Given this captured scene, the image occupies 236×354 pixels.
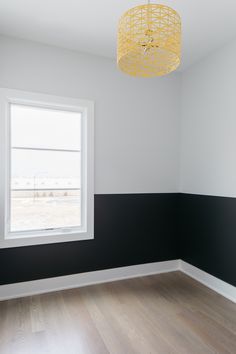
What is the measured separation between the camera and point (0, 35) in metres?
2.51

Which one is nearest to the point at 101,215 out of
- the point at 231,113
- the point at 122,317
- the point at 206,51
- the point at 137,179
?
the point at 137,179

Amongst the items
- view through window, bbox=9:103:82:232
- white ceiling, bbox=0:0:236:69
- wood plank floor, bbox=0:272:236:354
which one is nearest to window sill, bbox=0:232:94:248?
view through window, bbox=9:103:82:232

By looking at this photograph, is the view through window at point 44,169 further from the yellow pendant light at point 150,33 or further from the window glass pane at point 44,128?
the yellow pendant light at point 150,33

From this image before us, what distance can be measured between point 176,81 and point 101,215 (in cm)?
217

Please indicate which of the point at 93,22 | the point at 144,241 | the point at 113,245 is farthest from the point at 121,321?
the point at 93,22

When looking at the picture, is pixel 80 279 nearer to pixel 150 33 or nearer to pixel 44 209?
pixel 44 209

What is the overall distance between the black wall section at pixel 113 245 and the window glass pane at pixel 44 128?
0.80 meters

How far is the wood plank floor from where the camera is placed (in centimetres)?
183

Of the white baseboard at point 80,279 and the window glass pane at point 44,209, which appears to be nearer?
the white baseboard at point 80,279

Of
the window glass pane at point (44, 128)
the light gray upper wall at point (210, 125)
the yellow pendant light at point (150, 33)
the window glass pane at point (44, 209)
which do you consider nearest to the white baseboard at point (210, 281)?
the light gray upper wall at point (210, 125)

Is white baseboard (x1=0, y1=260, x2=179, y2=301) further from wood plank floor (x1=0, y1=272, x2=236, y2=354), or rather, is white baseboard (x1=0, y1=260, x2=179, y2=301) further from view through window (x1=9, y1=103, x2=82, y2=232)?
view through window (x1=9, y1=103, x2=82, y2=232)

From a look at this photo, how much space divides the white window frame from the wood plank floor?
619 millimetres

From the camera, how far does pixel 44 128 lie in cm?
277

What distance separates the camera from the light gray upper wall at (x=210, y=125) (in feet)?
8.65
